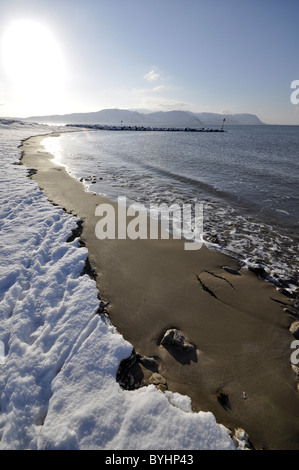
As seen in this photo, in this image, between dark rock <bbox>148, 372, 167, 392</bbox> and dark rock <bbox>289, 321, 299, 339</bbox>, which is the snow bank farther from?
dark rock <bbox>289, 321, 299, 339</bbox>

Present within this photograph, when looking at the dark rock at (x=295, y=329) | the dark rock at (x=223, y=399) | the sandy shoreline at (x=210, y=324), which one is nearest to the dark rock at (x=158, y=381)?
the sandy shoreline at (x=210, y=324)

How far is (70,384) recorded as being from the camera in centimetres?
264

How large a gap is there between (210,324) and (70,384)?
2.44 m

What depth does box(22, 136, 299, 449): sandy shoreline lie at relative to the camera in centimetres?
267

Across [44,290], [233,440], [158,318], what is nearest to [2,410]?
[44,290]

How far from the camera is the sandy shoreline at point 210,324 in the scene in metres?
2.67

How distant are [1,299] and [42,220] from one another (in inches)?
135

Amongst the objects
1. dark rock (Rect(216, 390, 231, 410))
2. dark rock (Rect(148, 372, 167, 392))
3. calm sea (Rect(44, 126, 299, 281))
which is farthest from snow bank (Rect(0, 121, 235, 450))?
calm sea (Rect(44, 126, 299, 281))

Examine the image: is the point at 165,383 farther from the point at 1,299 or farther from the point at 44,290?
the point at 1,299

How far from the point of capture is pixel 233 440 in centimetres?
233

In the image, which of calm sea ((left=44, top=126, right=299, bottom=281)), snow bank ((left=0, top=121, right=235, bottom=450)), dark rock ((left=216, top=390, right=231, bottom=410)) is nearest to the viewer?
snow bank ((left=0, top=121, right=235, bottom=450))

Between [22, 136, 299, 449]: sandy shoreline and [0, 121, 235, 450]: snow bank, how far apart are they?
Answer: 0.35m

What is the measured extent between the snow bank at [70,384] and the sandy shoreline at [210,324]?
354 mm

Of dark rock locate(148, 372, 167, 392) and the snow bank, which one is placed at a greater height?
the snow bank
